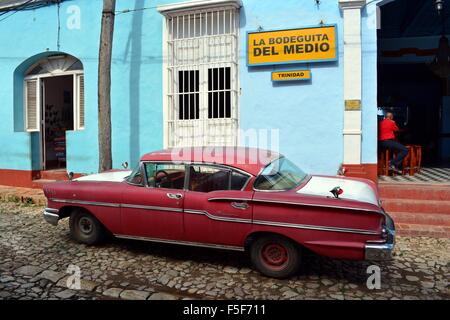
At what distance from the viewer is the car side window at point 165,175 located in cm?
427

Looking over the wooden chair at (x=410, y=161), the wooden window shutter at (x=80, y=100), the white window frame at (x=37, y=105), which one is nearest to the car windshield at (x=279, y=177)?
the wooden chair at (x=410, y=161)

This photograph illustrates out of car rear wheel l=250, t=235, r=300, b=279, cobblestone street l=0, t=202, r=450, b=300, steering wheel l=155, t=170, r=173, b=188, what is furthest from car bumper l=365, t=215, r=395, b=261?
steering wheel l=155, t=170, r=173, b=188

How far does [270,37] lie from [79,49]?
426cm

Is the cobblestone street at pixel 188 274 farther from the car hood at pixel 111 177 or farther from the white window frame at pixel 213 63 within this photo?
the white window frame at pixel 213 63

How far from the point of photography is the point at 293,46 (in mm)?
6617

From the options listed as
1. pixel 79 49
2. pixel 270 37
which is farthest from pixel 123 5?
pixel 270 37

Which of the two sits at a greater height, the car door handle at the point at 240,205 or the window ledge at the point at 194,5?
the window ledge at the point at 194,5

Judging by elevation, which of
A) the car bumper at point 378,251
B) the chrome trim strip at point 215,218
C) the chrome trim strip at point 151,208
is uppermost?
the chrome trim strip at point 151,208

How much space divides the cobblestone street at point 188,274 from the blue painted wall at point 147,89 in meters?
2.44

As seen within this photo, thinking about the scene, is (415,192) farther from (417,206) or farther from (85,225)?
(85,225)

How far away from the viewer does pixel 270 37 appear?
6754mm

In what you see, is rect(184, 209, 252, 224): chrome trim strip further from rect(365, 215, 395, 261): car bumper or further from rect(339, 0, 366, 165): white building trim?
rect(339, 0, 366, 165): white building trim

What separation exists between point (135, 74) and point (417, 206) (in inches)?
227
